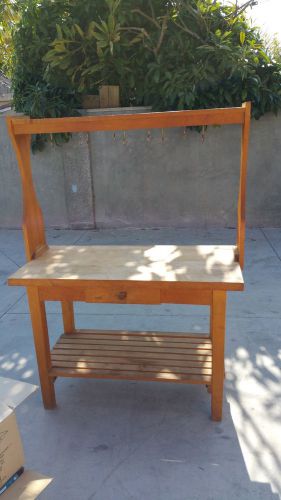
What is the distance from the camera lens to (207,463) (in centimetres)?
179

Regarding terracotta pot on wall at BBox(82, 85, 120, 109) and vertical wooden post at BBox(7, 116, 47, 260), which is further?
terracotta pot on wall at BBox(82, 85, 120, 109)

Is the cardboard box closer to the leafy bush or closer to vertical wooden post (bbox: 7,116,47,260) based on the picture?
vertical wooden post (bbox: 7,116,47,260)

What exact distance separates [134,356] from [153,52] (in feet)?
13.3

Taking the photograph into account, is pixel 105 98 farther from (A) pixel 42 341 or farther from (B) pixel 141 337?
(A) pixel 42 341

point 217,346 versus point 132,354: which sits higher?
point 217,346

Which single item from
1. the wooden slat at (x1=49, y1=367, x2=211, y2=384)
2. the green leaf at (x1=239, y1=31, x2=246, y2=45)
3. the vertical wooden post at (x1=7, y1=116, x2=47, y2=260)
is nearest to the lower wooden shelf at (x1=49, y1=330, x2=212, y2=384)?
the wooden slat at (x1=49, y1=367, x2=211, y2=384)

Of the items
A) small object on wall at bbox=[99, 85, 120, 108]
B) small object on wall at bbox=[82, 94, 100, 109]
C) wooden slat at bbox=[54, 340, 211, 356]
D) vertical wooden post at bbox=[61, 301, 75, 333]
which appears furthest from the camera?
small object on wall at bbox=[82, 94, 100, 109]

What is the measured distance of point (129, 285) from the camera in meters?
1.84

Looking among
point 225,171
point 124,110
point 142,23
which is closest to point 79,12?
point 142,23

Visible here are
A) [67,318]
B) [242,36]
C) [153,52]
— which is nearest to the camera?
[67,318]

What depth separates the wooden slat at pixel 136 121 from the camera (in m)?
1.85

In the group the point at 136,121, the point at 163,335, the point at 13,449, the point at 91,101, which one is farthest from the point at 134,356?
the point at 91,101

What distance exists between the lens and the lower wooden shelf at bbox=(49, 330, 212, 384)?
2.03m

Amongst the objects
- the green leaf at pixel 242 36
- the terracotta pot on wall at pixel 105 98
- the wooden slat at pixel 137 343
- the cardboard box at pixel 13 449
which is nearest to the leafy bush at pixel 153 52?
the green leaf at pixel 242 36
